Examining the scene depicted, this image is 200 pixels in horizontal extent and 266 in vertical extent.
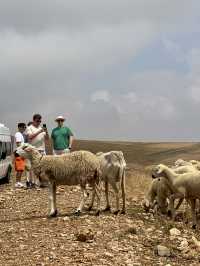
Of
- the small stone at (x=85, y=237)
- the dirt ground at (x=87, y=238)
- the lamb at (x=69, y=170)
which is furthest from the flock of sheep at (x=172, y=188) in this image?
the small stone at (x=85, y=237)

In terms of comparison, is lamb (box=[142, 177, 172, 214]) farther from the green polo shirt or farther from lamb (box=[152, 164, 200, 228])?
the green polo shirt

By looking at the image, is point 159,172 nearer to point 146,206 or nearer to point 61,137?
point 146,206

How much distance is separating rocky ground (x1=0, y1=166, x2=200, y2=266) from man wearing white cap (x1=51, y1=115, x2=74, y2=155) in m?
2.36

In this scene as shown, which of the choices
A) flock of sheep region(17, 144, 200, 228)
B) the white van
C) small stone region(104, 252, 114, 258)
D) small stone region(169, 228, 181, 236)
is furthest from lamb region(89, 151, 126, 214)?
the white van

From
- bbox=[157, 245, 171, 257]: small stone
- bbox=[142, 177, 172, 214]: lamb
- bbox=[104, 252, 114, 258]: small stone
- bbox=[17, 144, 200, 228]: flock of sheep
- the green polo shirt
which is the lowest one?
bbox=[157, 245, 171, 257]: small stone

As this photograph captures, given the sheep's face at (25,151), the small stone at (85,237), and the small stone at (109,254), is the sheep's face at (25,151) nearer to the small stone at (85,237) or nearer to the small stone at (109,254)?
the small stone at (85,237)

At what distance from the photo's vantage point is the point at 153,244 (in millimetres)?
12609

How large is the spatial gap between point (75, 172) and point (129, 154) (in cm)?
6879

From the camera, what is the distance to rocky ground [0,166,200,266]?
36.3ft

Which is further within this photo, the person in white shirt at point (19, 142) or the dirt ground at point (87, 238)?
the person in white shirt at point (19, 142)

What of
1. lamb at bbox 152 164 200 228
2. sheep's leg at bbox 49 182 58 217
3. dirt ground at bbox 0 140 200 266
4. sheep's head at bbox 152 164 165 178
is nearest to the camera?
dirt ground at bbox 0 140 200 266

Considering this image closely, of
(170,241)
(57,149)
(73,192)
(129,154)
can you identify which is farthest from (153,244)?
(129,154)

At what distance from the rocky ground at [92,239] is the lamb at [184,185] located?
2.21 feet

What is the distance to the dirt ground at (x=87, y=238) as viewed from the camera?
36.3 ft
